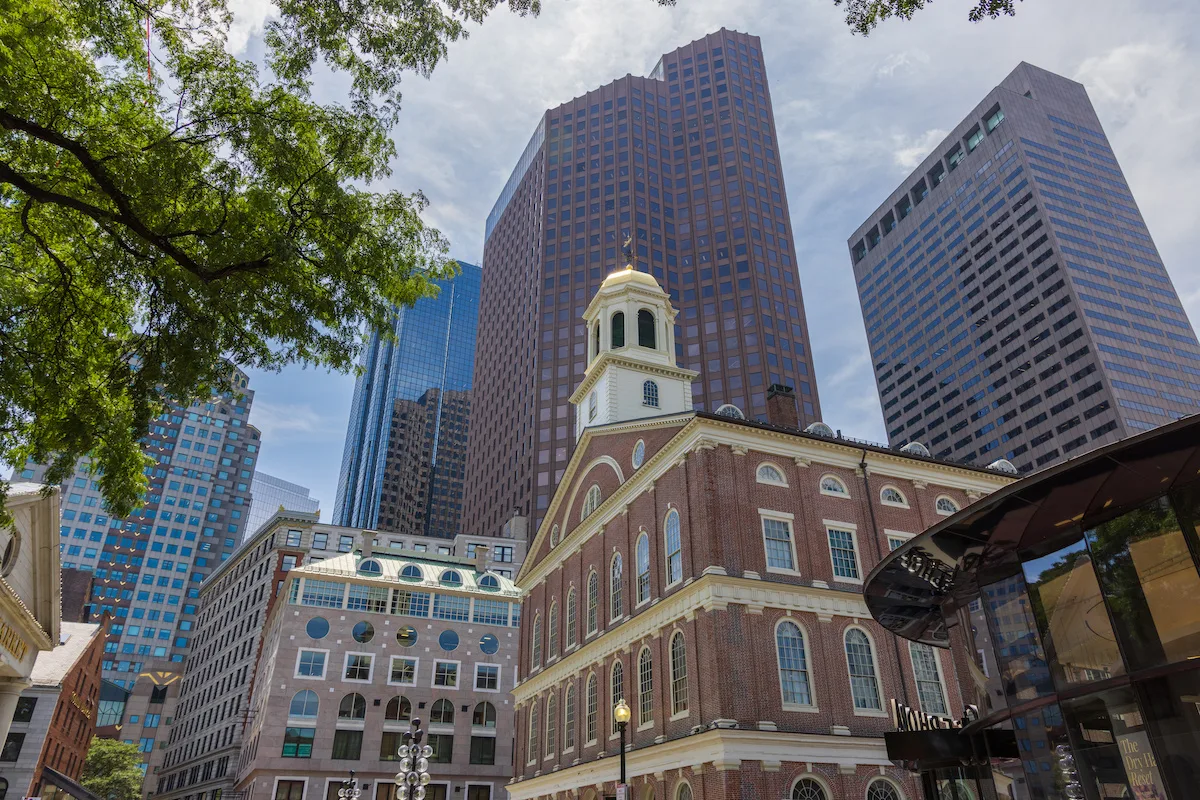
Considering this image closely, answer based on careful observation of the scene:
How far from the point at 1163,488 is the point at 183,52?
1701 centimetres

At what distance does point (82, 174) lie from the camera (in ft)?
42.3

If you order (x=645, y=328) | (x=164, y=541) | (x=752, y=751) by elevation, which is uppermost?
(x=164, y=541)

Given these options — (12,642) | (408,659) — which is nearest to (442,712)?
(408,659)

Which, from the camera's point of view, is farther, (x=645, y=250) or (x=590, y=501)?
(x=645, y=250)

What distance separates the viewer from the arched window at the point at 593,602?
41344 millimetres

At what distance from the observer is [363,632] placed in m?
67.6

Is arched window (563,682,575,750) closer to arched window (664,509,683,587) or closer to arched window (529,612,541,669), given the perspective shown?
arched window (529,612,541,669)

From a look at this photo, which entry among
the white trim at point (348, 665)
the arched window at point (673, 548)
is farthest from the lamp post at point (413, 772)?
the white trim at point (348, 665)

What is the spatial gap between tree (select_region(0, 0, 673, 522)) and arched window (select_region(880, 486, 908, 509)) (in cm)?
3003

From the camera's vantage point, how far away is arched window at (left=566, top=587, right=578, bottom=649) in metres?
44.1

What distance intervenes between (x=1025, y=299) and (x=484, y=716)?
10891 cm

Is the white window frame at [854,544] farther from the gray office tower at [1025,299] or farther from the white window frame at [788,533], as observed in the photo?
the gray office tower at [1025,299]

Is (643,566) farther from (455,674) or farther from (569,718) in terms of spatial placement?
(455,674)

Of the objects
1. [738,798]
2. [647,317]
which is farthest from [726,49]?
[738,798]
